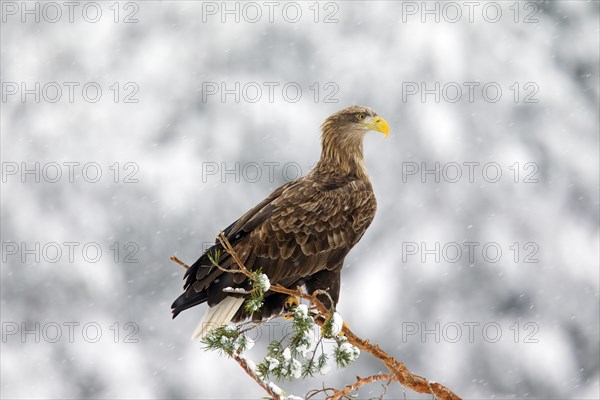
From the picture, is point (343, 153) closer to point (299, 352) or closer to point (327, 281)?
point (327, 281)

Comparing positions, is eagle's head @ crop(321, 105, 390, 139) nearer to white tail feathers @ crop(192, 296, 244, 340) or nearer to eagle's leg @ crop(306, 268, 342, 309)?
eagle's leg @ crop(306, 268, 342, 309)

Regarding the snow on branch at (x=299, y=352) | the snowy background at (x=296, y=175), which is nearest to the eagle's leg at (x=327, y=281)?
the snow on branch at (x=299, y=352)

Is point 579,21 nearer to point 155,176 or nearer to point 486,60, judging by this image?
point 486,60

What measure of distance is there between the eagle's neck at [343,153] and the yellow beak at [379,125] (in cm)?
11

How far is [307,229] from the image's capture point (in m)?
5.46

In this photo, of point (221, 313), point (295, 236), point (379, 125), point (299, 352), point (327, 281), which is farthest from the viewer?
point (379, 125)

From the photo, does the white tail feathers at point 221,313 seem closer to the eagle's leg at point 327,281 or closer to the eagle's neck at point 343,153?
the eagle's leg at point 327,281

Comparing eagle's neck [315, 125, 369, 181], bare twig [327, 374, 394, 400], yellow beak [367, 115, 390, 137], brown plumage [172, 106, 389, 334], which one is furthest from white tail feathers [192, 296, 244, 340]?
yellow beak [367, 115, 390, 137]

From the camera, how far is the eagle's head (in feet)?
19.7

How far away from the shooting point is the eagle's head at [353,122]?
600 centimetres

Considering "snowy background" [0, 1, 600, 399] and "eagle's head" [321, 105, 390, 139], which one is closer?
"eagle's head" [321, 105, 390, 139]

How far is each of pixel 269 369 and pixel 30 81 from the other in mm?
68121

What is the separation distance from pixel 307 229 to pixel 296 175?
3609cm

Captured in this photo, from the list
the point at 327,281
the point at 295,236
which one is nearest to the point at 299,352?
the point at 295,236
